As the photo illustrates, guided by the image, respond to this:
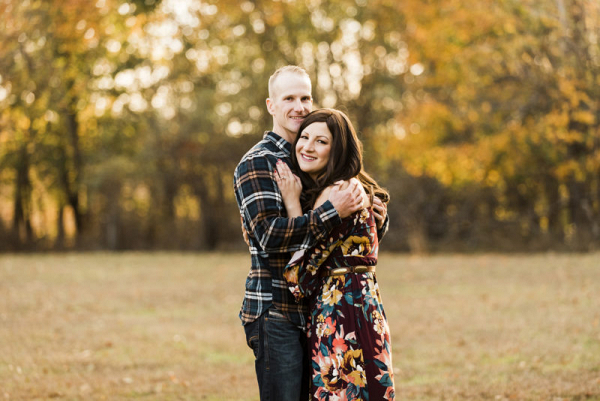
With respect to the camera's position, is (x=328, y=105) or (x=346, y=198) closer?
(x=346, y=198)

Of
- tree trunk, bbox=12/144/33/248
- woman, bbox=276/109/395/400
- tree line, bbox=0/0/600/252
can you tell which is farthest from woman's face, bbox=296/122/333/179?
tree trunk, bbox=12/144/33/248

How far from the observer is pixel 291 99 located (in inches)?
142

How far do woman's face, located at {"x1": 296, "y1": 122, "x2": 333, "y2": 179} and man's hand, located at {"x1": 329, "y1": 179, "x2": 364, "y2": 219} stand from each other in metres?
0.15

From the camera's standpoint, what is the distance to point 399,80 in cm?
2153

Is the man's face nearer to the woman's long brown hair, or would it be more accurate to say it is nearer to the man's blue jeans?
the woman's long brown hair

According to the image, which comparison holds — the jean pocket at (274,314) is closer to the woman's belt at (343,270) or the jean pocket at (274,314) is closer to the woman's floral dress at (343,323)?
the woman's floral dress at (343,323)

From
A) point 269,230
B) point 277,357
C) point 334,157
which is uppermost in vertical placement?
point 334,157

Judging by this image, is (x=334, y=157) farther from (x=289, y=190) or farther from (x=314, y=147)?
(x=289, y=190)

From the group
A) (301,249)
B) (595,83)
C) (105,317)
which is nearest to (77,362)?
(105,317)

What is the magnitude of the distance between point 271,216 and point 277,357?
2.22 feet

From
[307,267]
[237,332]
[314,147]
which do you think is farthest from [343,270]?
[237,332]

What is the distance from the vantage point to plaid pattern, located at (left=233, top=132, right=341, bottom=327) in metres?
3.31

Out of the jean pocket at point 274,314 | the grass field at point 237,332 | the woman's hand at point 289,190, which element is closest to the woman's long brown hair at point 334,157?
the woman's hand at point 289,190

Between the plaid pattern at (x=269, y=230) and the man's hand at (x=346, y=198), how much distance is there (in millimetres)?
33
